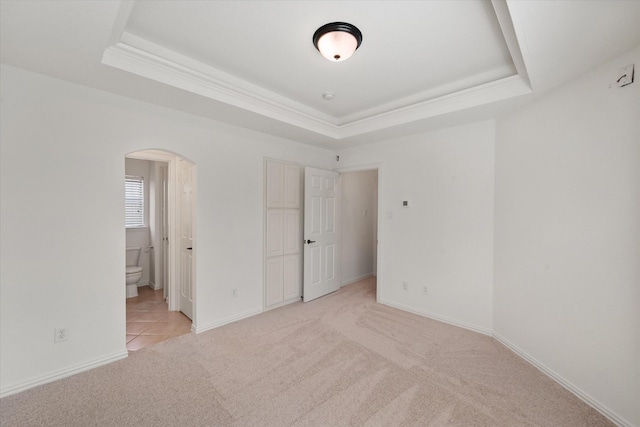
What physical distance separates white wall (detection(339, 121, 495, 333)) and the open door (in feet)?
2.71

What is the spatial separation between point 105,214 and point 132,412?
1621mm

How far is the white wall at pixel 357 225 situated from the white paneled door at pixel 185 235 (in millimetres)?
2499

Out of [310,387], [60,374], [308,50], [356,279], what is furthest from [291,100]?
[356,279]

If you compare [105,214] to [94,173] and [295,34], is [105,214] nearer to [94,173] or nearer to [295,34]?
[94,173]

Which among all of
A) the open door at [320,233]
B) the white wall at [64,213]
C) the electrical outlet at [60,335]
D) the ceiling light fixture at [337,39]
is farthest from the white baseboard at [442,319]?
the electrical outlet at [60,335]

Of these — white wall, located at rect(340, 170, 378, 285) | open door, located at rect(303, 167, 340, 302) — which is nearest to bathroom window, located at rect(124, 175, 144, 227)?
open door, located at rect(303, 167, 340, 302)

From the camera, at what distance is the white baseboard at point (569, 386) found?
5.92 ft

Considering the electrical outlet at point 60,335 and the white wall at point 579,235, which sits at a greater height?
the white wall at point 579,235

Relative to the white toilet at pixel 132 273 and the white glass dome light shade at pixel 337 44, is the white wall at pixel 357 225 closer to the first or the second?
the white glass dome light shade at pixel 337 44

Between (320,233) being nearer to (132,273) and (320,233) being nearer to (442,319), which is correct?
(442,319)

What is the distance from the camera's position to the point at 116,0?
141cm

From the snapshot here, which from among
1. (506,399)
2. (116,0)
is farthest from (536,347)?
(116,0)

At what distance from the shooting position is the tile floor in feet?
9.57

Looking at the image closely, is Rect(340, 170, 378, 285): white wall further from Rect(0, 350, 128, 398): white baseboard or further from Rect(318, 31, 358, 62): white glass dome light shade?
Rect(0, 350, 128, 398): white baseboard
